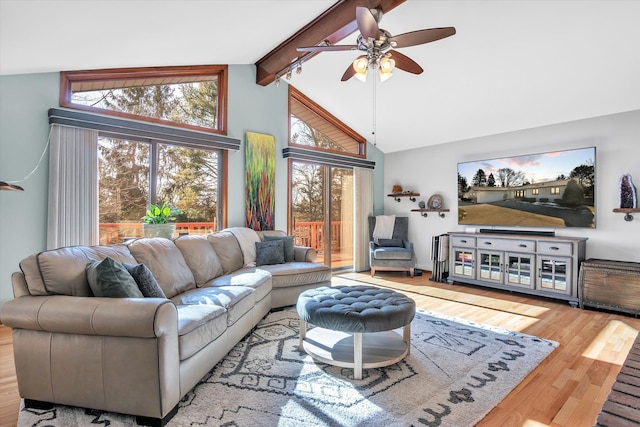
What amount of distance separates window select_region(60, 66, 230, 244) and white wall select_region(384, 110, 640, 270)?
11.4 ft

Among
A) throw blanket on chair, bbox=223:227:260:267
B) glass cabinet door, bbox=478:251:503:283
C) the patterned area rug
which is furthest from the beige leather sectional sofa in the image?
glass cabinet door, bbox=478:251:503:283

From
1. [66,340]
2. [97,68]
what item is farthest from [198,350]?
[97,68]

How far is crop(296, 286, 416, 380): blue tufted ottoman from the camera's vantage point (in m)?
2.10

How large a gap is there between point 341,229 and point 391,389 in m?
4.15

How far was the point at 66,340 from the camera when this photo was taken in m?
1.74

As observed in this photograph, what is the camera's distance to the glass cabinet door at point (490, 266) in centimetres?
463

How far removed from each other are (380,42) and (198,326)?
2.43 m

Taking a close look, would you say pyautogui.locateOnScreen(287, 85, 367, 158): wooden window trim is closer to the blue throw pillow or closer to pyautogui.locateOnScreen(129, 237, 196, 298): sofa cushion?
the blue throw pillow

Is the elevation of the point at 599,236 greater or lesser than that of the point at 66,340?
greater

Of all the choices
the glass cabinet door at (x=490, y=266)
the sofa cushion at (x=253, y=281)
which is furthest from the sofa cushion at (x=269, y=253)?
the glass cabinet door at (x=490, y=266)

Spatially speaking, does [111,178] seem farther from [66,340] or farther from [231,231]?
[66,340]

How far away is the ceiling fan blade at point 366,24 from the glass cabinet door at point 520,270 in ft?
11.5

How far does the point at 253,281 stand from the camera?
3.02 metres

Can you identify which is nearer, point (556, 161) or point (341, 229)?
point (556, 161)
